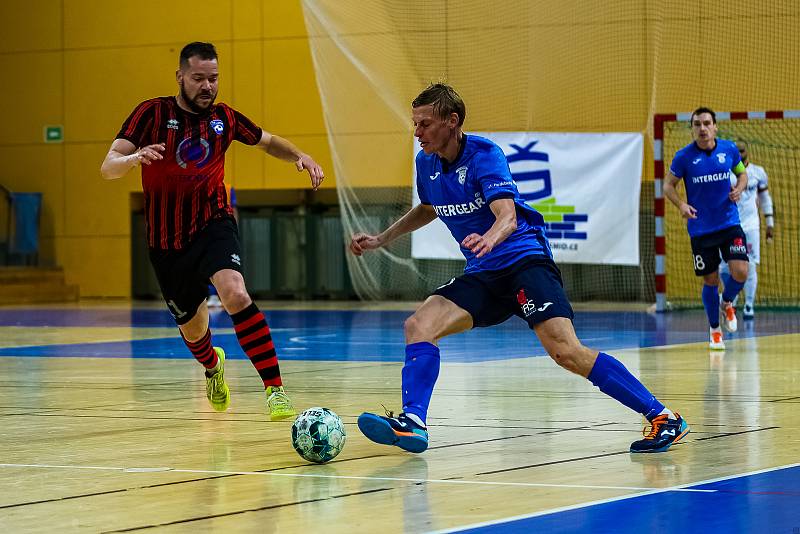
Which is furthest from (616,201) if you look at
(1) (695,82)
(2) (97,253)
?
(2) (97,253)

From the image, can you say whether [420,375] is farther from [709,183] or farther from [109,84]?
[109,84]

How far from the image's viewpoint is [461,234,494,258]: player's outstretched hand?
6348mm

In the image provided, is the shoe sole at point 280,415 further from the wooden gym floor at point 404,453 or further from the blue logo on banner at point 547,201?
the blue logo on banner at point 547,201

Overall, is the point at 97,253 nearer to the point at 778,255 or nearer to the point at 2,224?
the point at 2,224

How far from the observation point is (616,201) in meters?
23.0

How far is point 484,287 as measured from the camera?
23.4 feet

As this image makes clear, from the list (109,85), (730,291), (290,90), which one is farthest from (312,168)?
(109,85)

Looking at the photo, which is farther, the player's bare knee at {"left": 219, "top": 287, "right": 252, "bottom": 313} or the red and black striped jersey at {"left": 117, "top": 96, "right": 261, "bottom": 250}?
the red and black striped jersey at {"left": 117, "top": 96, "right": 261, "bottom": 250}

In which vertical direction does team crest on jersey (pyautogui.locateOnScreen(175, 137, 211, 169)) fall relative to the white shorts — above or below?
above

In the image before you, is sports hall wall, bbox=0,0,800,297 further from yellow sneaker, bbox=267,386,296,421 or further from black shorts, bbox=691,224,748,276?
yellow sneaker, bbox=267,386,296,421

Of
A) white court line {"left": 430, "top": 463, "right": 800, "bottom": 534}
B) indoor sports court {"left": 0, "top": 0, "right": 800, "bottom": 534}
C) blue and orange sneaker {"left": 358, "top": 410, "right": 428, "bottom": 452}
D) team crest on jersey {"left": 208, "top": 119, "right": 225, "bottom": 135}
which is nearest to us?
white court line {"left": 430, "top": 463, "right": 800, "bottom": 534}

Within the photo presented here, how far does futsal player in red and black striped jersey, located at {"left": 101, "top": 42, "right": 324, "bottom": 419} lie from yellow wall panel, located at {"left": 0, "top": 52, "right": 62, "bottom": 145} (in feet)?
73.2

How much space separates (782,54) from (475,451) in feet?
55.4

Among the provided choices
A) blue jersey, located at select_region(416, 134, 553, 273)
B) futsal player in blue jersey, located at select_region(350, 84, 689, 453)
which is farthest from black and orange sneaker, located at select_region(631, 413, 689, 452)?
blue jersey, located at select_region(416, 134, 553, 273)
